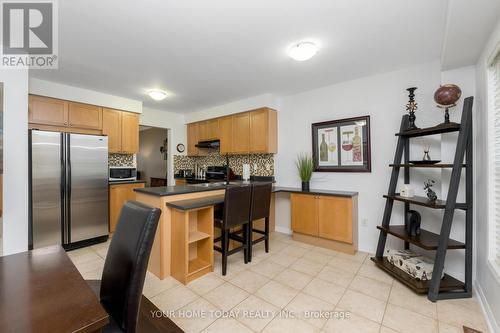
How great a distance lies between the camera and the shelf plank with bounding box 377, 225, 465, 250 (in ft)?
6.77

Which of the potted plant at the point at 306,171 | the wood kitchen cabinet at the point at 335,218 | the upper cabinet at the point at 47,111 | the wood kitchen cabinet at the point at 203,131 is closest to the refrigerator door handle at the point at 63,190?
the upper cabinet at the point at 47,111

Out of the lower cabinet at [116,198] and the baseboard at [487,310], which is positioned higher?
the lower cabinet at [116,198]

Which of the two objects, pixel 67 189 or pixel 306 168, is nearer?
pixel 67 189

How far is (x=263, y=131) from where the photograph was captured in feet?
12.9

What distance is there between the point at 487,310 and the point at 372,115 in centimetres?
229

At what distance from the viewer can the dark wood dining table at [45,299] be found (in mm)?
691

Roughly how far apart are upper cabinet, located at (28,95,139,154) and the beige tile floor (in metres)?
2.04

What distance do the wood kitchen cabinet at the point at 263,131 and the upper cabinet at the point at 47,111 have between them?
2967mm

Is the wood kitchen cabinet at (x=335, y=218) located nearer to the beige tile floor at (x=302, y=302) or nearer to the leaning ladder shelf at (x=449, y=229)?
the beige tile floor at (x=302, y=302)

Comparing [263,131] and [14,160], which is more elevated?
[263,131]

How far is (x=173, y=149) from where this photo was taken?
5.30 m

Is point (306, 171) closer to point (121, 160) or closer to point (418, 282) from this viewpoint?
point (418, 282)

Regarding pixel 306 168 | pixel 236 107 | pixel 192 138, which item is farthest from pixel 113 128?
pixel 306 168

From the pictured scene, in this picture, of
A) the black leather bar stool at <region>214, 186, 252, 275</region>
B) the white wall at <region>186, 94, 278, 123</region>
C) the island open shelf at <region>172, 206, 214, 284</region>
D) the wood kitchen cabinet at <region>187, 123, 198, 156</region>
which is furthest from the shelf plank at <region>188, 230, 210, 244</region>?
the wood kitchen cabinet at <region>187, 123, 198, 156</region>
